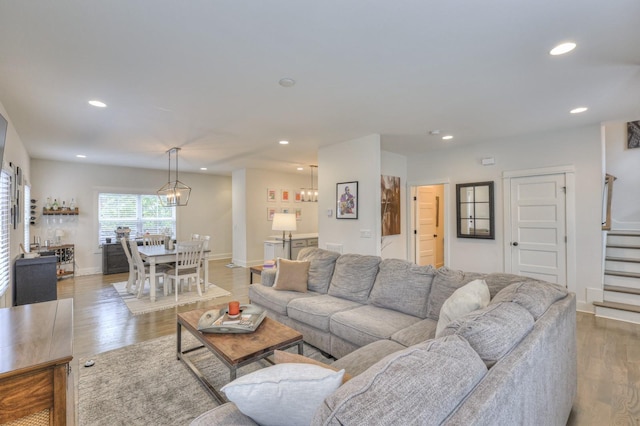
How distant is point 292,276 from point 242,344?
1.49m

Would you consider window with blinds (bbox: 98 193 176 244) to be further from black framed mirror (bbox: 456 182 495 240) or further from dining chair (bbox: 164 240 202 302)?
black framed mirror (bbox: 456 182 495 240)

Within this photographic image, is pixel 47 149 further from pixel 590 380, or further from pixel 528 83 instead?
pixel 590 380

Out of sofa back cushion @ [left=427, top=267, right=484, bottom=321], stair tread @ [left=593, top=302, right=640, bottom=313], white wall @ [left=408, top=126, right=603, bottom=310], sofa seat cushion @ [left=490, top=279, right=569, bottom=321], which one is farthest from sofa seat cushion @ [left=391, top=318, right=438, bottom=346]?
white wall @ [left=408, top=126, right=603, bottom=310]

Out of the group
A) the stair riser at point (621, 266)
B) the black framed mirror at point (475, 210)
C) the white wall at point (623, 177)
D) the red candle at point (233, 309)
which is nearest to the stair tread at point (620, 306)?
the stair riser at point (621, 266)

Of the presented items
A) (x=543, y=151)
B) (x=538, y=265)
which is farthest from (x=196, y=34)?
(x=538, y=265)

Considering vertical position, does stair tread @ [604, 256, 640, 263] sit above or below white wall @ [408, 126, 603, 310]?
below

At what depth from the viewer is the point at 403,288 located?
2801mm

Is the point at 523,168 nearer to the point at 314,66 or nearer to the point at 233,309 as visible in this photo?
the point at 314,66

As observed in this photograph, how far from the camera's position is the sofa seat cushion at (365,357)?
1771 millimetres

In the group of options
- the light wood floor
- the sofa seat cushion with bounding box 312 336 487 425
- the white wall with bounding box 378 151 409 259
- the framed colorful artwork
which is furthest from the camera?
the framed colorful artwork

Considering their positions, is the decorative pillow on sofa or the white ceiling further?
the decorative pillow on sofa

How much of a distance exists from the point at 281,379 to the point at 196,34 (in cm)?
216

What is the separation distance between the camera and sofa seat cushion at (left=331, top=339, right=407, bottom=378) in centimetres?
177

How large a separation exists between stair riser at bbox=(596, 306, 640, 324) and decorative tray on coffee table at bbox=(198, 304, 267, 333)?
4504mm
